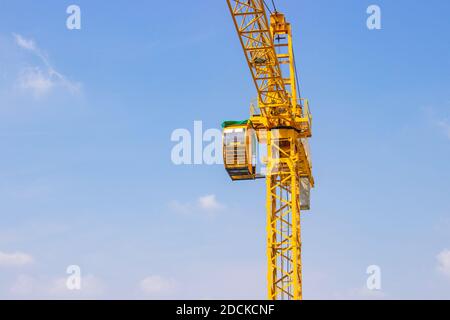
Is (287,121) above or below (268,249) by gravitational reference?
above

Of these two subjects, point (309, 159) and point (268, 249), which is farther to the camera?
point (309, 159)

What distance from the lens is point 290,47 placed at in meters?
49.3

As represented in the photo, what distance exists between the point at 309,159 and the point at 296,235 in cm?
822
